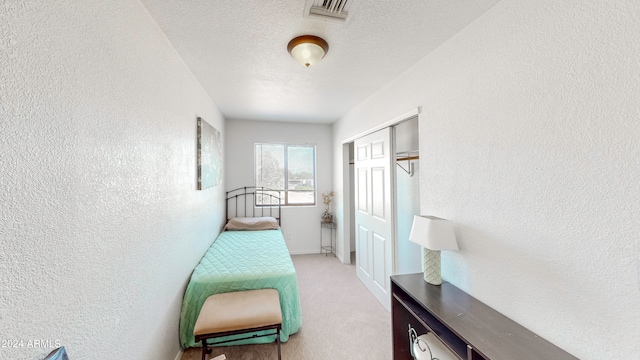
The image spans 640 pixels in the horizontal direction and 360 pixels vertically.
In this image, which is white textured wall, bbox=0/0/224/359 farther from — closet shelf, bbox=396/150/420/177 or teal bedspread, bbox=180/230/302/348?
closet shelf, bbox=396/150/420/177

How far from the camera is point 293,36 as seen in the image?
1596mm

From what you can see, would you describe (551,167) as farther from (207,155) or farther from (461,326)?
(207,155)

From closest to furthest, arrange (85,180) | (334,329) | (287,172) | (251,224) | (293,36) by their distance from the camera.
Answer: (85,180)
(293,36)
(334,329)
(251,224)
(287,172)

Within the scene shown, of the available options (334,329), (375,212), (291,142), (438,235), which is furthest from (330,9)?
(291,142)

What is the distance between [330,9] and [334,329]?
252 centimetres

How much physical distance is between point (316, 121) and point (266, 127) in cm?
90

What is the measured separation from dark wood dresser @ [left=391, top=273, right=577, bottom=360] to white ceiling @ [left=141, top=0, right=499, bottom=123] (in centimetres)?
171

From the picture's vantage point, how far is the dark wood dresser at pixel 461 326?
102cm

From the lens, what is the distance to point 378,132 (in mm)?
2689

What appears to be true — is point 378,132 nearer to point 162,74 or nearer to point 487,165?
point 487,165

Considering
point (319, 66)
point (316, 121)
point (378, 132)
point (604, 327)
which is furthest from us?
point (316, 121)

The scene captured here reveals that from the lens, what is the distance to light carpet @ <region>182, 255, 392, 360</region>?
6.13 ft

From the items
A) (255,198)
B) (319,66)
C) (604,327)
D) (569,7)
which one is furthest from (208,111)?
(604,327)

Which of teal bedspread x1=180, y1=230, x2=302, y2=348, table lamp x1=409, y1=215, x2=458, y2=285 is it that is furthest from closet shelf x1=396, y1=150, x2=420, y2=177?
teal bedspread x1=180, y1=230, x2=302, y2=348
